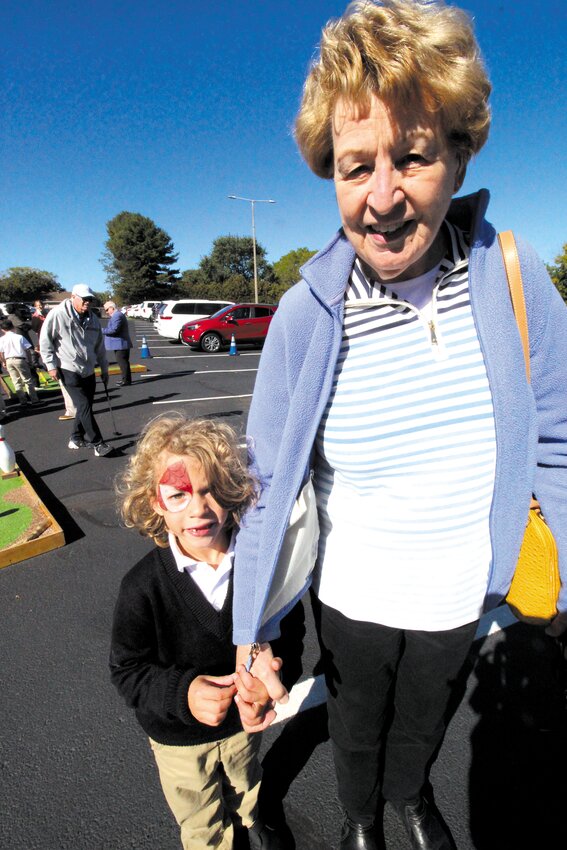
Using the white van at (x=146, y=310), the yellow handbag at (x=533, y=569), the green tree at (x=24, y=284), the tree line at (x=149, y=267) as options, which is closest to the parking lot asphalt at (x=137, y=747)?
the yellow handbag at (x=533, y=569)

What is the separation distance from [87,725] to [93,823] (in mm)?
450

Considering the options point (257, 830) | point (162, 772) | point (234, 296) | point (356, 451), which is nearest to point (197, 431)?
point (356, 451)

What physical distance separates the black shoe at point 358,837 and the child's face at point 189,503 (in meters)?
1.18

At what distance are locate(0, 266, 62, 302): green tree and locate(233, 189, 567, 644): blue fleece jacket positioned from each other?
60.3 meters

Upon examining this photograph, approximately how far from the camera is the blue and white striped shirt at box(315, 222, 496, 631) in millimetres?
1082

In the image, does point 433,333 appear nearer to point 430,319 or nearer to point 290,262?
point 430,319

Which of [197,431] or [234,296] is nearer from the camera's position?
[197,431]

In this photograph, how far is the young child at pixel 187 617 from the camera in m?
1.32

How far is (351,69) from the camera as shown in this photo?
876mm

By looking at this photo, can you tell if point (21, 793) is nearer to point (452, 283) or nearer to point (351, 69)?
point (452, 283)

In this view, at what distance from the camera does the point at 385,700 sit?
1.44 m

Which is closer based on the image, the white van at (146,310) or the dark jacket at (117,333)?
the dark jacket at (117,333)

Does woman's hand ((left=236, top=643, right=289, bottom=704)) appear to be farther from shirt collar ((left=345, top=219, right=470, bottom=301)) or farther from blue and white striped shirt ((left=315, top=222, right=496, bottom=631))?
shirt collar ((left=345, top=219, right=470, bottom=301))

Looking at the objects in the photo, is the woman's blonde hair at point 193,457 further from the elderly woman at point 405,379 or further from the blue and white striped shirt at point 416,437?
the blue and white striped shirt at point 416,437
